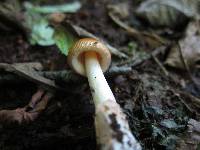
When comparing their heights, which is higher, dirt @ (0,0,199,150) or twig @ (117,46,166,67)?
twig @ (117,46,166,67)

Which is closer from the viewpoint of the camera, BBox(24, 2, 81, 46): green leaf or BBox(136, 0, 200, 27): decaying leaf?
BBox(24, 2, 81, 46): green leaf

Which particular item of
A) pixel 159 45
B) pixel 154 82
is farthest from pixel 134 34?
pixel 154 82

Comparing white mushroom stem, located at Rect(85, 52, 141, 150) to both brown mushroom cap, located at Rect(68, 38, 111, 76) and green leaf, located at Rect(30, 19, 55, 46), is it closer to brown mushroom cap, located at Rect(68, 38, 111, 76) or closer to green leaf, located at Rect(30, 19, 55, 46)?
brown mushroom cap, located at Rect(68, 38, 111, 76)

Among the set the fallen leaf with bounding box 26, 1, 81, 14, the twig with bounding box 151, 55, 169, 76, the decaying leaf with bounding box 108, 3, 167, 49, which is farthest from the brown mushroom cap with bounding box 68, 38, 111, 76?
the fallen leaf with bounding box 26, 1, 81, 14

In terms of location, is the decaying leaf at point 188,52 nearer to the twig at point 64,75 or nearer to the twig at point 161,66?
the twig at point 161,66

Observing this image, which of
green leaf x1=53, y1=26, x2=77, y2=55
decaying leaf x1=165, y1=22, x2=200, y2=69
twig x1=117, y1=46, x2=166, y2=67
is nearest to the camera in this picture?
green leaf x1=53, y1=26, x2=77, y2=55

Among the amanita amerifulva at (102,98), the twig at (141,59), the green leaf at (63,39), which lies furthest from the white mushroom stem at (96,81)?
the twig at (141,59)

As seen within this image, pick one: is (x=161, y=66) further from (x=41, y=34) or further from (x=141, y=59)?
(x=41, y=34)
